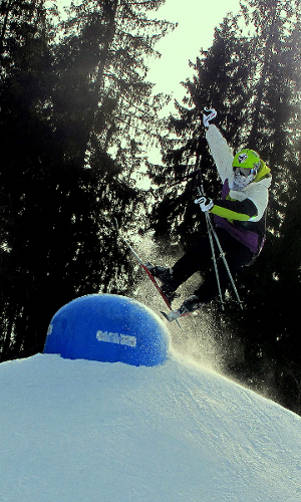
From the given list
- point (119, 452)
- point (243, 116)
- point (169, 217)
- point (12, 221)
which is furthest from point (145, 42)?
point (119, 452)

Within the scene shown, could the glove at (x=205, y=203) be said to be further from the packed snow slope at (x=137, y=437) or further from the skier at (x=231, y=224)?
the packed snow slope at (x=137, y=437)

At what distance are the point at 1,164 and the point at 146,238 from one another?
5792 mm

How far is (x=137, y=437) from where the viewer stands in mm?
4340

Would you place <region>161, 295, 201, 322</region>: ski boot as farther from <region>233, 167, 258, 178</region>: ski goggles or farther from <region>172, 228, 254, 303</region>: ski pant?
<region>233, 167, 258, 178</region>: ski goggles

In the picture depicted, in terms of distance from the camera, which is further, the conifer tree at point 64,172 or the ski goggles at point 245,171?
the conifer tree at point 64,172

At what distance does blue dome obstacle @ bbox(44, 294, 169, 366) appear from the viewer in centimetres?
581

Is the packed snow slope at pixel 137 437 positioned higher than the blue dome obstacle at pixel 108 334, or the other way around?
the blue dome obstacle at pixel 108 334

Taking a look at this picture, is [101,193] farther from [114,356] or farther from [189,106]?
[114,356]

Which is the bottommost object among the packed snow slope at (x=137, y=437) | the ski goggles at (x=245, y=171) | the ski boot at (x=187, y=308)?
the packed snow slope at (x=137, y=437)

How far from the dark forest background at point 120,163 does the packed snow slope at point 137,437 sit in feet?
37.8

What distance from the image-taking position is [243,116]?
794 inches

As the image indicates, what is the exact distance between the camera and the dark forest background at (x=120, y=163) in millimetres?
17250

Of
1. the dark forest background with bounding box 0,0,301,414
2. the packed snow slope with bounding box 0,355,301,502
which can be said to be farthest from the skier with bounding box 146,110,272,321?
the dark forest background with bounding box 0,0,301,414

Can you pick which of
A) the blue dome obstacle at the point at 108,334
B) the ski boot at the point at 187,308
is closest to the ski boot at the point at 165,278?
the ski boot at the point at 187,308
